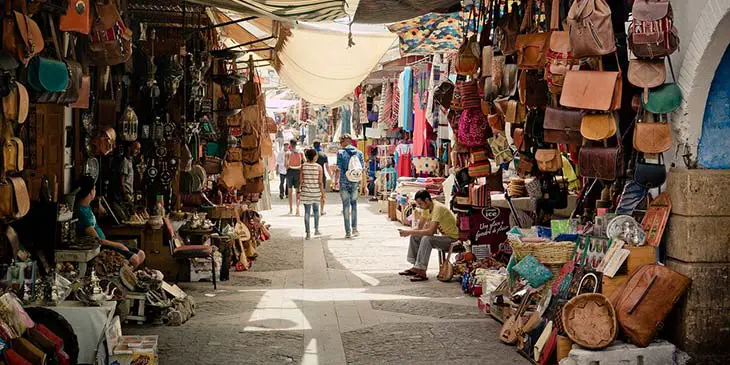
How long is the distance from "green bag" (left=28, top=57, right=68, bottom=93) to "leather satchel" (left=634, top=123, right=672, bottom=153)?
3891mm

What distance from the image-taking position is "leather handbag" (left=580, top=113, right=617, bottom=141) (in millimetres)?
6383

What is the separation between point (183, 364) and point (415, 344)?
1.89 m

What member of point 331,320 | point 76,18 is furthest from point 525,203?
point 76,18

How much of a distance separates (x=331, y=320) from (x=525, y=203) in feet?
10.7

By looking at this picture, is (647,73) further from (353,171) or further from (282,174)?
(282,174)

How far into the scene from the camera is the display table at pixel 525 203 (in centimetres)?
980

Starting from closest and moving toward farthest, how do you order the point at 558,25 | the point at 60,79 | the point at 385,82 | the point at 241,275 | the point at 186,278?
1. the point at 60,79
2. the point at 558,25
3. the point at 186,278
4. the point at 241,275
5. the point at 385,82

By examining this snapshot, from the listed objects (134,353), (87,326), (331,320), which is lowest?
(331,320)

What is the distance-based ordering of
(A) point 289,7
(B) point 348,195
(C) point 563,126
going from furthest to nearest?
(B) point 348,195, (A) point 289,7, (C) point 563,126

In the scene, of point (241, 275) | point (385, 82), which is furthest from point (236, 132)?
point (385, 82)

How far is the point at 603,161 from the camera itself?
21.4 feet

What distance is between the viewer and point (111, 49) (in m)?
7.52

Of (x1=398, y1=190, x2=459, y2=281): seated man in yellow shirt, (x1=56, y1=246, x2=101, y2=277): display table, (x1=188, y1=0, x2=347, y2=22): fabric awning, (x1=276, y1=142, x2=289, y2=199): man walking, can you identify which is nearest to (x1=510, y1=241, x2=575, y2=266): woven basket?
(x1=188, y1=0, x2=347, y2=22): fabric awning

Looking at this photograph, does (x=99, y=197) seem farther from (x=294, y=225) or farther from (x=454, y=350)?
(x=294, y=225)
